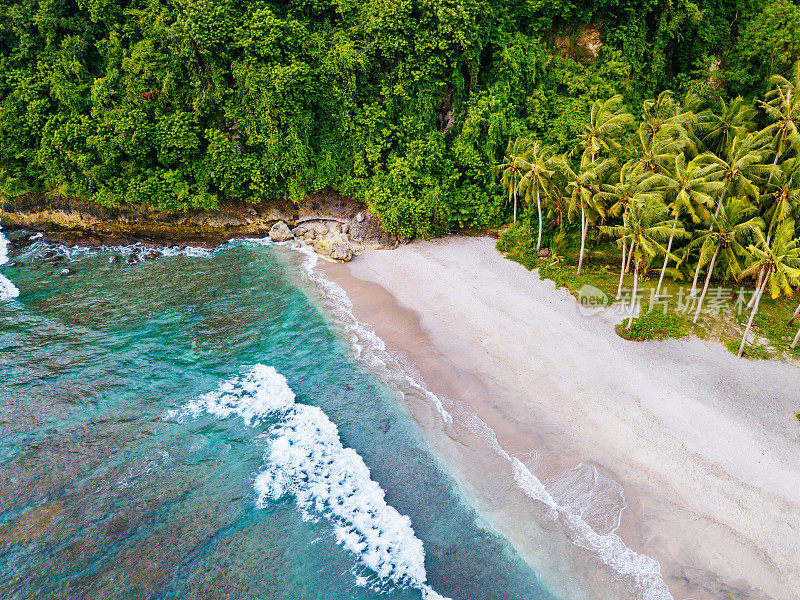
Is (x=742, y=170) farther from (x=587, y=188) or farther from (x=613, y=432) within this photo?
(x=613, y=432)

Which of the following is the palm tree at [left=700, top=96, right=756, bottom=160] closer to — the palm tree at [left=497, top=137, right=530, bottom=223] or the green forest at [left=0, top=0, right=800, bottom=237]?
the green forest at [left=0, top=0, right=800, bottom=237]

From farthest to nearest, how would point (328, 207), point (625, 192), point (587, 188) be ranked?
point (328, 207) < point (587, 188) < point (625, 192)

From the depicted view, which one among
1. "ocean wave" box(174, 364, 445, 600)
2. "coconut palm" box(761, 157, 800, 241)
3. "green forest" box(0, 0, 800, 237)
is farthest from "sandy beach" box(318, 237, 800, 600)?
"green forest" box(0, 0, 800, 237)

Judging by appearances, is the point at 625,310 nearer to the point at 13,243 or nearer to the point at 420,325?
the point at 420,325

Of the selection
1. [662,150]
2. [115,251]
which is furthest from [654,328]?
[115,251]

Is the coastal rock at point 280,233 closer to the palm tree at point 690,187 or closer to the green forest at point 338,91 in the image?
the green forest at point 338,91

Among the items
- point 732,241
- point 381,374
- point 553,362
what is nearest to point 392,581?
point 381,374
